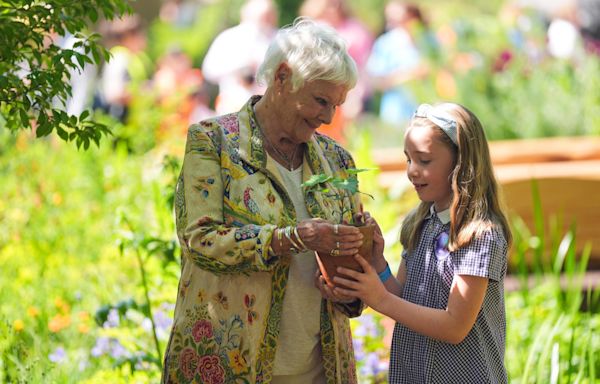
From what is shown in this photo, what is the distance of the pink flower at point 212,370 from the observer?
108 inches

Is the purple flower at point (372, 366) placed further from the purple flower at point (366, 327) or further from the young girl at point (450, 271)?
the young girl at point (450, 271)

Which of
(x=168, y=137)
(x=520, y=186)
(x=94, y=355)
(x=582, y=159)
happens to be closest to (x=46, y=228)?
(x=168, y=137)

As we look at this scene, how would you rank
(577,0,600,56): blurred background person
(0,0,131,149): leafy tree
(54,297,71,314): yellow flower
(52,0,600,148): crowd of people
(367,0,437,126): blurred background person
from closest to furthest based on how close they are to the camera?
(0,0,131,149): leafy tree
(54,297,71,314): yellow flower
(52,0,600,148): crowd of people
(367,0,437,126): blurred background person
(577,0,600,56): blurred background person

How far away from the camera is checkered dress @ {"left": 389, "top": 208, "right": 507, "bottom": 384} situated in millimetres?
2738

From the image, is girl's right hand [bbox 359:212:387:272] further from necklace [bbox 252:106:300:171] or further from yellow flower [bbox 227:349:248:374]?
yellow flower [bbox 227:349:248:374]

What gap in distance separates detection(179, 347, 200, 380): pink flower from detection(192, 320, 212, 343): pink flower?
1.6 inches

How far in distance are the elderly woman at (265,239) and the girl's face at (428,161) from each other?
23 cm

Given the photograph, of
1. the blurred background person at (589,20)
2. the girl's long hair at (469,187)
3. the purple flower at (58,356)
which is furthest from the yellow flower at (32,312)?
the blurred background person at (589,20)

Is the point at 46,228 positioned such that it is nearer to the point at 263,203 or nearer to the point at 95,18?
the point at 95,18

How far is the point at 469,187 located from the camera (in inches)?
109

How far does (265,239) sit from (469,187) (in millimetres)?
574

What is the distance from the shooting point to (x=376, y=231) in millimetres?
2836

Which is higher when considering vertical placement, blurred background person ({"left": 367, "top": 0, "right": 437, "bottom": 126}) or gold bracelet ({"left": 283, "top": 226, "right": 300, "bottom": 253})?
blurred background person ({"left": 367, "top": 0, "right": 437, "bottom": 126})

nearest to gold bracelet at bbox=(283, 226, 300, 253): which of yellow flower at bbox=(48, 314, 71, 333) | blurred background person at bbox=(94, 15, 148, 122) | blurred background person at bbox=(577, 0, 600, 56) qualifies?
yellow flower at bbox=(48, 314, 71, 333)
